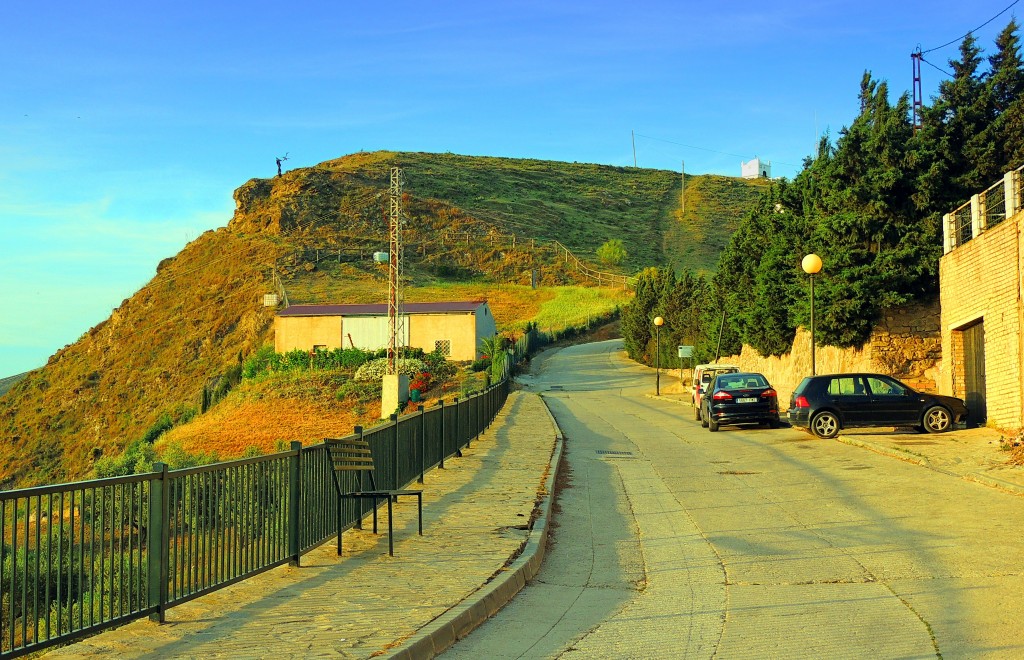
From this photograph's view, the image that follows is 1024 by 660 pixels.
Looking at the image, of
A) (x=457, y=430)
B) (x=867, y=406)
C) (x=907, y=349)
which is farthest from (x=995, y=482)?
(x=907, y=349)

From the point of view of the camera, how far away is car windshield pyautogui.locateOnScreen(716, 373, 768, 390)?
1071 inches

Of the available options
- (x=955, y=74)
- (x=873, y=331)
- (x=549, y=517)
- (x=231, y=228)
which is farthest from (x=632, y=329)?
(x=231, y=228)

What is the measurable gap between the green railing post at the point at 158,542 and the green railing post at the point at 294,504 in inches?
83.5

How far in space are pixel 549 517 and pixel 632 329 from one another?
187 feet

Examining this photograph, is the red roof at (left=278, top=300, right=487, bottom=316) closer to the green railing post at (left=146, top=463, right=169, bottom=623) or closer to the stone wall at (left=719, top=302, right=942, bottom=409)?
the stone wall at (left=719, top=302, right=942, bottom=409)

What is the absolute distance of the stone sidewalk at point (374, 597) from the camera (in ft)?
21.4

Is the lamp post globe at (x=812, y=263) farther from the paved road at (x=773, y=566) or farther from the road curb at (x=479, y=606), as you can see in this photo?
the road curb at (x=479, y=606)

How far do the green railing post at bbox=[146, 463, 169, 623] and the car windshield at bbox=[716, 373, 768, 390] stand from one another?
21.7m

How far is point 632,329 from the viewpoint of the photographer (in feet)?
227

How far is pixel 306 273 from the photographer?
107 meters

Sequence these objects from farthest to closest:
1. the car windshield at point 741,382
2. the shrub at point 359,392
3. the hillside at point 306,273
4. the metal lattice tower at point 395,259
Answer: the hillside at point 306,273
the shrub at point 359,392
the metal lattice tower at point 395,259
the car windshield at point 741,382

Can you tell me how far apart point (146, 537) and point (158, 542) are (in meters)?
0.11

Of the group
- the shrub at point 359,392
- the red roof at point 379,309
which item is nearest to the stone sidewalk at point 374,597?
the shrub at point 359,392

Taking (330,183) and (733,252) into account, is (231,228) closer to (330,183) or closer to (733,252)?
(330,183)
